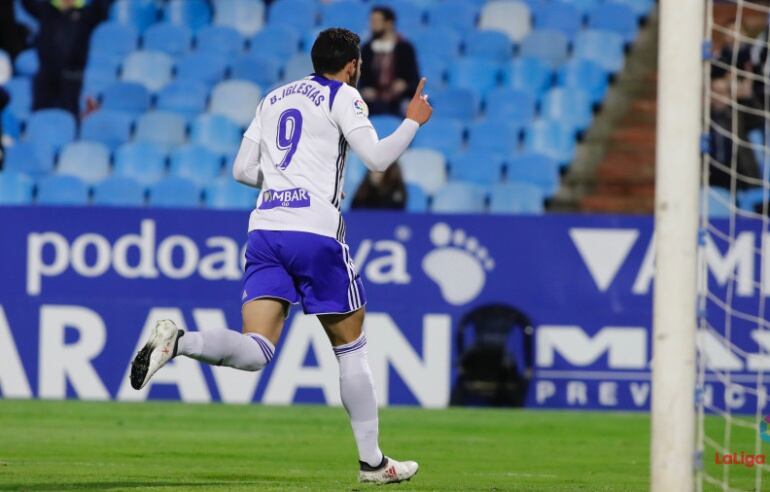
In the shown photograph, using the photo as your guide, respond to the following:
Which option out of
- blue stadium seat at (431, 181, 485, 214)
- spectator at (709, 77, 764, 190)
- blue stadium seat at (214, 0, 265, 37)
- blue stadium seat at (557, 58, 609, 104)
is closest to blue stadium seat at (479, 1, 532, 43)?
blue stadium seat at (557, 58, 609, 104)

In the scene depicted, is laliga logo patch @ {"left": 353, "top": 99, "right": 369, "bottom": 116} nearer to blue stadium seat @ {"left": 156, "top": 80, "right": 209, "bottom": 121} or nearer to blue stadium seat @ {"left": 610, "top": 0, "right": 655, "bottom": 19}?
blue stadium seat @ {"left": 156, "top": 80, "right": 209, "bottom": 121}

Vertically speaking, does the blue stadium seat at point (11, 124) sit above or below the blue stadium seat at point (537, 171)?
above

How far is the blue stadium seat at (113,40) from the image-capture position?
1480 centimetres

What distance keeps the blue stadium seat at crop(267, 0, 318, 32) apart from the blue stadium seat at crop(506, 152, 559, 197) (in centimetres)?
307

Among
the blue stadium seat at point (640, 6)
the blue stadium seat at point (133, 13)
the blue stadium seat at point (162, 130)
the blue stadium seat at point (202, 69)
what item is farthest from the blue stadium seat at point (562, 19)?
the blue stadium seat at point (133, 13)

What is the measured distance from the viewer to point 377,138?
19.3ft

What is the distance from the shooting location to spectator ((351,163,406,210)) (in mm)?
11891

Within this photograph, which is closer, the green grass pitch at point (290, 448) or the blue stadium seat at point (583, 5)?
the green grass pitch at point (290, 448)

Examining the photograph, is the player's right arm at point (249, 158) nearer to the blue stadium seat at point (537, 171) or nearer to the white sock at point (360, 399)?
the white sock at point (360, 399)

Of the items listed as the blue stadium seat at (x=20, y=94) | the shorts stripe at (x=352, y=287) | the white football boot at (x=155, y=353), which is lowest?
the white football boot at (x=155, y=353)

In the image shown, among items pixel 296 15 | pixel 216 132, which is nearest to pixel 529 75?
pixel 296 15

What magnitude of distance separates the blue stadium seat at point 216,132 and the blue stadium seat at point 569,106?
2802 millimetres

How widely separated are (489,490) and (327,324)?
938 millimetres

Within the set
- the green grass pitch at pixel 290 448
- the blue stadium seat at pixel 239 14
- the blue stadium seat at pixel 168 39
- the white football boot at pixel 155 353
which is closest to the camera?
the white football boot at pixel 155 353
